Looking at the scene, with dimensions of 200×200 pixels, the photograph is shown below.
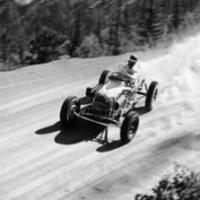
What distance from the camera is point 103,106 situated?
1420cm

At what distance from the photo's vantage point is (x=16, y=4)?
1041 inches

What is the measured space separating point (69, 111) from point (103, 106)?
107 centimetres

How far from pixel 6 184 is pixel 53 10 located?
51.9ft

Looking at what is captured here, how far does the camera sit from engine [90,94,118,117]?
557 inches

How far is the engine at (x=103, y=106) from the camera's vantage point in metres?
14.1

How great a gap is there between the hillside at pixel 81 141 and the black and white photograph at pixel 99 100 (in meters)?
0.03

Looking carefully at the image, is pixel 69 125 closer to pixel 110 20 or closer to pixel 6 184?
pixel 6 184

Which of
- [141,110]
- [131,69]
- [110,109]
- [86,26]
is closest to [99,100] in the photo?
[110,109]

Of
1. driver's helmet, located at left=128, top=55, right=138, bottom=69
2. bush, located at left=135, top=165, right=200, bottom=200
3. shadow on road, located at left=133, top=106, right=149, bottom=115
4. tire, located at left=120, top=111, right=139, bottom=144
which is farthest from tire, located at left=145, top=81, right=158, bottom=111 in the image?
bush, located at left=135, top=165, right=200, bottom=200

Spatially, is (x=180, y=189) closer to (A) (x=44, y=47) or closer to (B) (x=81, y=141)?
(B) (x=81, y=141)

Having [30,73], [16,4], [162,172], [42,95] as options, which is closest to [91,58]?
[30,73]

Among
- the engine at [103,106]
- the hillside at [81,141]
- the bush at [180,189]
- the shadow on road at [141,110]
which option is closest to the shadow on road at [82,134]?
the hillside at [81,141]

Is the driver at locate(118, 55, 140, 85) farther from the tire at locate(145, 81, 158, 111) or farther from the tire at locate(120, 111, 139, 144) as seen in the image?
the tire at locate(120, 111, 139, 144)

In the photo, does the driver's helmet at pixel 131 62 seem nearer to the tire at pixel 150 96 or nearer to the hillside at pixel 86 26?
the tire at pixel 150 96
